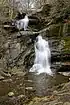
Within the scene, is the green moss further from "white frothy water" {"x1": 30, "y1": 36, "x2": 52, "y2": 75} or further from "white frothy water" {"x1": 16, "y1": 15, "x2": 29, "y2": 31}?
"white frothy water" {"x1": 16, "y1": 15, "x2": 29, "y2": 31}

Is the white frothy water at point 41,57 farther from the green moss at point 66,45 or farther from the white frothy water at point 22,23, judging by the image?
the white frothy water at point 22,23

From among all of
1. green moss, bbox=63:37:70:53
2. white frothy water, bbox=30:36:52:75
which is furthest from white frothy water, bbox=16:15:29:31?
green moss, bbox=63:37:70:53

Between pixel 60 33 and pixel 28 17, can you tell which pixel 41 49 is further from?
pixel 28 17

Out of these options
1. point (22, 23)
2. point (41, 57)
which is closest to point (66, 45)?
point (41, 57)

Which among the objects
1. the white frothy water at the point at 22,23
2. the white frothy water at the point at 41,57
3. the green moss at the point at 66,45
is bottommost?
the white frothy water at the point at 41,57

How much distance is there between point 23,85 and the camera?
10867 mm

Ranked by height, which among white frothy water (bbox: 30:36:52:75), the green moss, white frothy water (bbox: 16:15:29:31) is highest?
white frothy water (bbox: 16:15:29:31)

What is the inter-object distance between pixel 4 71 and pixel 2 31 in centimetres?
325

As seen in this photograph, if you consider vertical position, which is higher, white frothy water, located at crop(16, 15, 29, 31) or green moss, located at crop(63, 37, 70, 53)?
white frothy water, located at crop(16, 15, 29, 31)

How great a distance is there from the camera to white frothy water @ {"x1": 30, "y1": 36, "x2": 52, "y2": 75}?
45.6 ft

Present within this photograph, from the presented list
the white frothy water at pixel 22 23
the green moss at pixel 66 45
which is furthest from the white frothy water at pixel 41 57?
the white frothy water at pixel 22 23

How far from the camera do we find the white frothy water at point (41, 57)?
45.6 feet

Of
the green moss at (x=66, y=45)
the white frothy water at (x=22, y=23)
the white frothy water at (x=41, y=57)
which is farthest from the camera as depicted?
the white frothy water at (x=22, y=23)

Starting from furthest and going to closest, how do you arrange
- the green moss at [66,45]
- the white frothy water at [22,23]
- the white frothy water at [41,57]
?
the white frothy water at [22,23] → the green moss at [66,45] → the white frothy water at [41,57]
